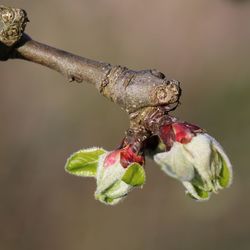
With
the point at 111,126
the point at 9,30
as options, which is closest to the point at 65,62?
the point at 9,30

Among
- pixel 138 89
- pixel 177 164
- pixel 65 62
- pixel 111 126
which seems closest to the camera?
pixel 177 164

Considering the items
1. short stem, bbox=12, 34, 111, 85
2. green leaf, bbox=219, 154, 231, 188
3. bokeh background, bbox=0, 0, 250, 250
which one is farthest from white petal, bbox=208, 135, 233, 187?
bokeh background, bbox=0, 0, 250, 250

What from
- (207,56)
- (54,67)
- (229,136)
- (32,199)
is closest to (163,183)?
(229,136)

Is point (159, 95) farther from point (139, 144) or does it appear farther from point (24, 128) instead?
point (24, 128)

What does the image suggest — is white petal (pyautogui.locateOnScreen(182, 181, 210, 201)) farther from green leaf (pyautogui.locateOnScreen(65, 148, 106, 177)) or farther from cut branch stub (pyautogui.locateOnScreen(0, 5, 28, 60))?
cut branch stub (pyautogui.locateOnScreen(0, 5, 28, 60))

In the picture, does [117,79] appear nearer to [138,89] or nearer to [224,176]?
[138,89]

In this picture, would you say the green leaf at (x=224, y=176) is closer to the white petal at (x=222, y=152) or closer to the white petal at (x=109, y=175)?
the white petal at (x=222, y=152)
